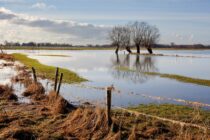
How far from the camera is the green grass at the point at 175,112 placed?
56.1 feet

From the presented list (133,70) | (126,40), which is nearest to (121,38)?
(126,40)

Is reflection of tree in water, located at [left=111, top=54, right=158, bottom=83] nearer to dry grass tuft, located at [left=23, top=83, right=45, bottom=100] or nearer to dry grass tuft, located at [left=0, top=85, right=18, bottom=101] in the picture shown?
dry grass tuft, located at [left=23, top=83, right=45, bottom=100]

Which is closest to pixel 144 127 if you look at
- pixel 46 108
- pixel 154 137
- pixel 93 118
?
pixel 154 137

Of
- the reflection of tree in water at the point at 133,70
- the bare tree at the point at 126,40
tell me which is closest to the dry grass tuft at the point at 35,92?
the reflection of tree in water at the point at 133,70

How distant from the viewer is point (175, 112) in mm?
18672

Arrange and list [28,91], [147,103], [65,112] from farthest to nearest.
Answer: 1. [28,91]
2. [147,103]
3. [65,112]

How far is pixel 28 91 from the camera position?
23.7 m

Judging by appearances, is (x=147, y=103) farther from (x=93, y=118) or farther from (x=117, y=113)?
(x=93, y=118)

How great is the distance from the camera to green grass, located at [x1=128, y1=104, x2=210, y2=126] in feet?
56.1

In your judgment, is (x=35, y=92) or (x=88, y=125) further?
(x=35, y=92)

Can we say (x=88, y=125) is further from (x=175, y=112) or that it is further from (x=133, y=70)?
(x=133, y=70)

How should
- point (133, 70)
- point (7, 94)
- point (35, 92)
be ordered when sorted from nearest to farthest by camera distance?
point (7, 94)
point (35, 92)
point (133, 70)

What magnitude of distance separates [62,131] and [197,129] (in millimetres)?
4873

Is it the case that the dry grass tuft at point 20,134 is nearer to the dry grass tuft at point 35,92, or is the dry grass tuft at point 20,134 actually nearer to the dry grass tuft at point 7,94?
the dry grass tuft at point 7,94
